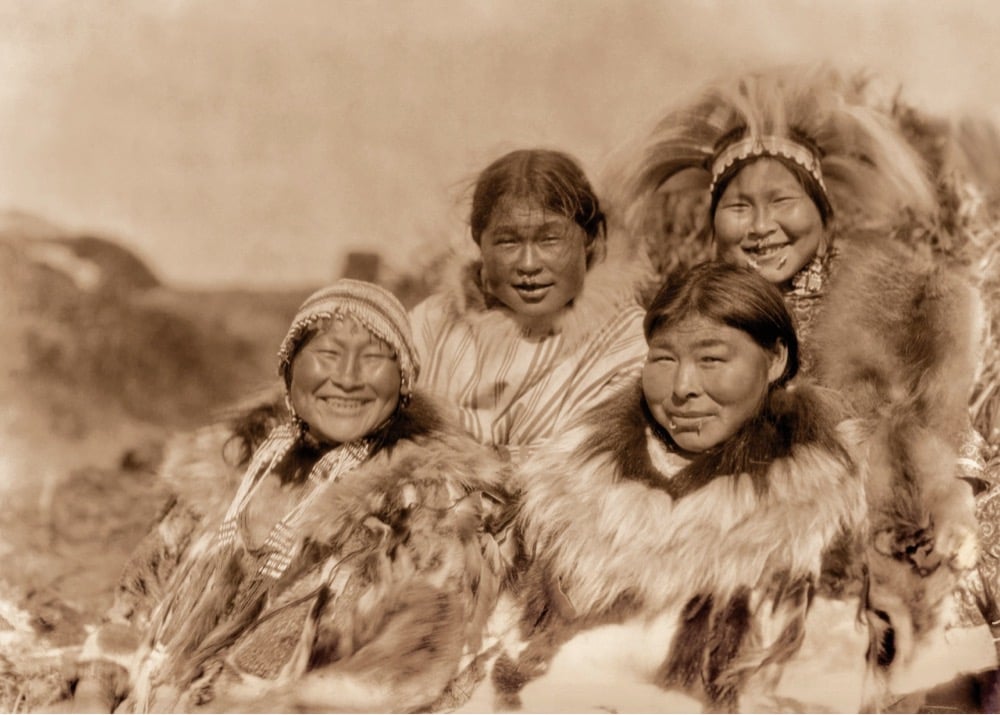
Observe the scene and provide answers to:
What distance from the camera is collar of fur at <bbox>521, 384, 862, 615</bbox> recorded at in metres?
3.86

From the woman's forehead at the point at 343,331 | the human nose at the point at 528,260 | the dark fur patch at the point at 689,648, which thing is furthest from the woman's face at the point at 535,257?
the dark fur patch at the point at 689,648

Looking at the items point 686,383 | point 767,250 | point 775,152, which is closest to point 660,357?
point 686,383

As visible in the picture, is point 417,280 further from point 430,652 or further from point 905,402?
point 905,402

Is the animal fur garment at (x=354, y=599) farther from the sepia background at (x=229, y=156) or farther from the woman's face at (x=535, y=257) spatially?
the woman's face at (x=535, y=257)

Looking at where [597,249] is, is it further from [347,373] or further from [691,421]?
[347,373]

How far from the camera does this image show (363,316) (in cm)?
421

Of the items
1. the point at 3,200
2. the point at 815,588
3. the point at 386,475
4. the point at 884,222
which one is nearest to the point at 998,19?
the point at 884,222

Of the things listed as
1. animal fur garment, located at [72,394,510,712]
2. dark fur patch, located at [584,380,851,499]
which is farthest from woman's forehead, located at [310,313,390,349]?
dark fur patch, located at [584,380,851,499]

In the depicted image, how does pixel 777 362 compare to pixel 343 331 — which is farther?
pixel 343 331

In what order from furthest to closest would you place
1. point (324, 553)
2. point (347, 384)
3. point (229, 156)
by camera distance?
1. point (229, 156)
2. point (347, 384)
3. point (324, 553)

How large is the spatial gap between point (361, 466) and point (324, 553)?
0.91ft

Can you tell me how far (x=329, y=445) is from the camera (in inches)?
165

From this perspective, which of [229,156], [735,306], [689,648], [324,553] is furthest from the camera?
[229,156]

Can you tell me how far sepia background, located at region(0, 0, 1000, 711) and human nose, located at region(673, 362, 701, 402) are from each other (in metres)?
0.71
